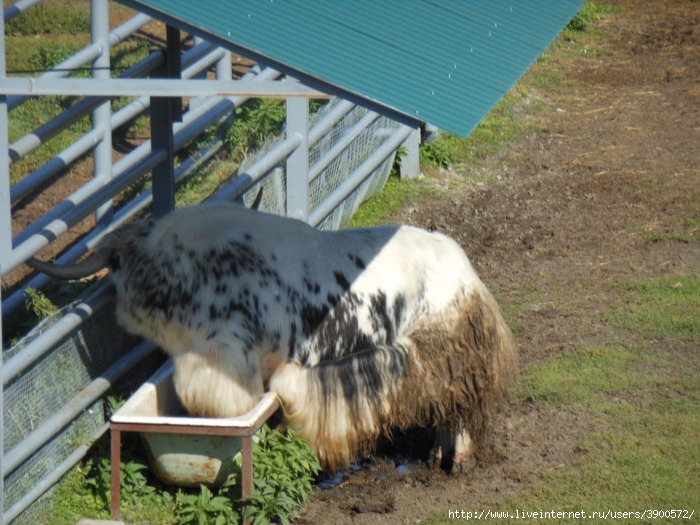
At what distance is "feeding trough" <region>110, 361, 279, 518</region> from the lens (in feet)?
16.8

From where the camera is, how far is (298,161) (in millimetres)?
7559

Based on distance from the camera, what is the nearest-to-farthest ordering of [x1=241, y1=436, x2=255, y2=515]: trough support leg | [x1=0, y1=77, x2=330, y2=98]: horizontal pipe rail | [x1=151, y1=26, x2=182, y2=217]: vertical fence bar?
[x1=0, y1=77, x2=330, y2=98]: horizontal pipe rail → [x1=241, y1=436, x2=255, y2=515]: trough support leg → [x1=151, y1=26, x2=182, y2=217]: vertical fence bar

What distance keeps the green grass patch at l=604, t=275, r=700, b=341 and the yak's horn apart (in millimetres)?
3663

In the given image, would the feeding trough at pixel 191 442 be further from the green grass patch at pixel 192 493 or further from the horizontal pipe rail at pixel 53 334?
the horizontal pipe rail at pixel 53 334

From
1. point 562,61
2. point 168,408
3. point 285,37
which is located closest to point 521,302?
point 168,408

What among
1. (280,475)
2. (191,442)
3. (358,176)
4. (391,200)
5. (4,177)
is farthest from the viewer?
(391,200)

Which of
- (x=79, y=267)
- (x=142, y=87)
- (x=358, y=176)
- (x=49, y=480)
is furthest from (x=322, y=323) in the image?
(x=358, y=176)

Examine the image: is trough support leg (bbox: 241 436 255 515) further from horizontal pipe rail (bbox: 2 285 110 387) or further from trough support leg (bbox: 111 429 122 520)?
horizontal pipe rail (bbox: 2 285 110 387)

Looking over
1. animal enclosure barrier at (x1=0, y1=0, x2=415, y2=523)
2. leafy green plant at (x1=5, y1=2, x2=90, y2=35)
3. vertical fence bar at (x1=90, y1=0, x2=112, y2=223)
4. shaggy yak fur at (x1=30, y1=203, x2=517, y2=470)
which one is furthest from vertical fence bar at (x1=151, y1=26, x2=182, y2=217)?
leafy green plant at (x1=5, y1=2, x2=90, y2=35)

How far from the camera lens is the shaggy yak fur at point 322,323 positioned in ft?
17.5

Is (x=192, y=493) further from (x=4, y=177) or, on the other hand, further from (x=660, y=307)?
(x=660, y=307)

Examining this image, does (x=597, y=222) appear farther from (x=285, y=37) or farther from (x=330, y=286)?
(x=285, y=37)

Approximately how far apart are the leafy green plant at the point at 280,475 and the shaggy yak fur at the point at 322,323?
99mm

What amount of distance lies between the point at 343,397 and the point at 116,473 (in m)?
1.15
